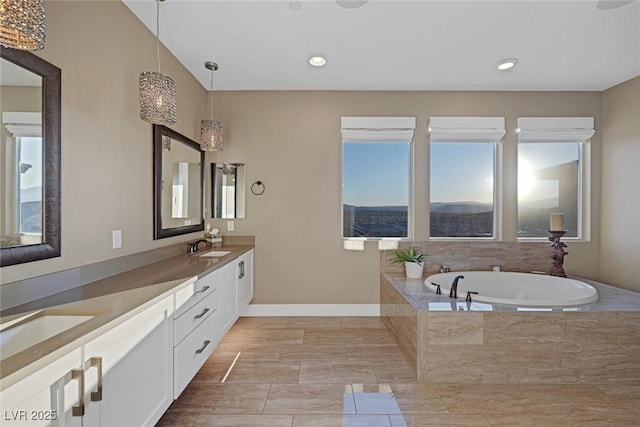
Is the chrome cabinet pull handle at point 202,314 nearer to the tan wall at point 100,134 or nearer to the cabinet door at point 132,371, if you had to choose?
the cabinet door at point 132,371

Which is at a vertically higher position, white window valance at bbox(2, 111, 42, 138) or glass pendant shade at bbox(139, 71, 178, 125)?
glass pendant shade at bbox(139, 71, 178, 125)

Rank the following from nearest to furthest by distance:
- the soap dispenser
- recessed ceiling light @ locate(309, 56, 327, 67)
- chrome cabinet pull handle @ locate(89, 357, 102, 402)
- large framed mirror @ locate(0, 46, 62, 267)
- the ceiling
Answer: chrome cabinet pull handle @ locate(89, 357, 102, 402) < large framed mirror @ locate(0, 46, 62, 267) < the ceiling < recessed ceiling light @ locate(309, 56, 327, 67) < the soap dispenser

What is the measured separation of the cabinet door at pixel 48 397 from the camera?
2.88 ft

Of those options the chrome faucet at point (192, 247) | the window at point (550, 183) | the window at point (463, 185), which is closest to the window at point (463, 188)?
the window at point (463, 185)

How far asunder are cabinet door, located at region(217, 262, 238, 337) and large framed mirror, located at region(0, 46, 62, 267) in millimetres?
1157

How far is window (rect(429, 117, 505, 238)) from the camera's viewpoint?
13.2 feet

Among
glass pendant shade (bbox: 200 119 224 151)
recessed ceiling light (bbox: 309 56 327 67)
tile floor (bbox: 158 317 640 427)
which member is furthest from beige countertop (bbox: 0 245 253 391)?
recessed ceiling light (bbox: 309 56 327 67)

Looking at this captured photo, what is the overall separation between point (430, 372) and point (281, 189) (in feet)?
7.93

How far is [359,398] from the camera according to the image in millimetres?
2264

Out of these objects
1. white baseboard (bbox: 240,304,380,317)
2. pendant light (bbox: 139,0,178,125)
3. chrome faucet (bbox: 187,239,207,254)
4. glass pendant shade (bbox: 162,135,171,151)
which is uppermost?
pendant light (bbox: 139,0,178,125)

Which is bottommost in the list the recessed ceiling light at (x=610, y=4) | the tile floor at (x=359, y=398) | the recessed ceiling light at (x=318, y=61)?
the tile floor at (x=359, y=398)

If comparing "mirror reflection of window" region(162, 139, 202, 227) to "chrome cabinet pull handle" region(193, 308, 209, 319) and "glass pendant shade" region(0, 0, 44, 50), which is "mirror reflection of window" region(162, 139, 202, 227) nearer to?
"chrome cabinet pull handle" region(193, 308, 209, 319)

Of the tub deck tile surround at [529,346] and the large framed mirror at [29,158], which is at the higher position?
the large framed mirror at [29,158]

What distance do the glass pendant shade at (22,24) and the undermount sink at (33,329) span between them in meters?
0.95
